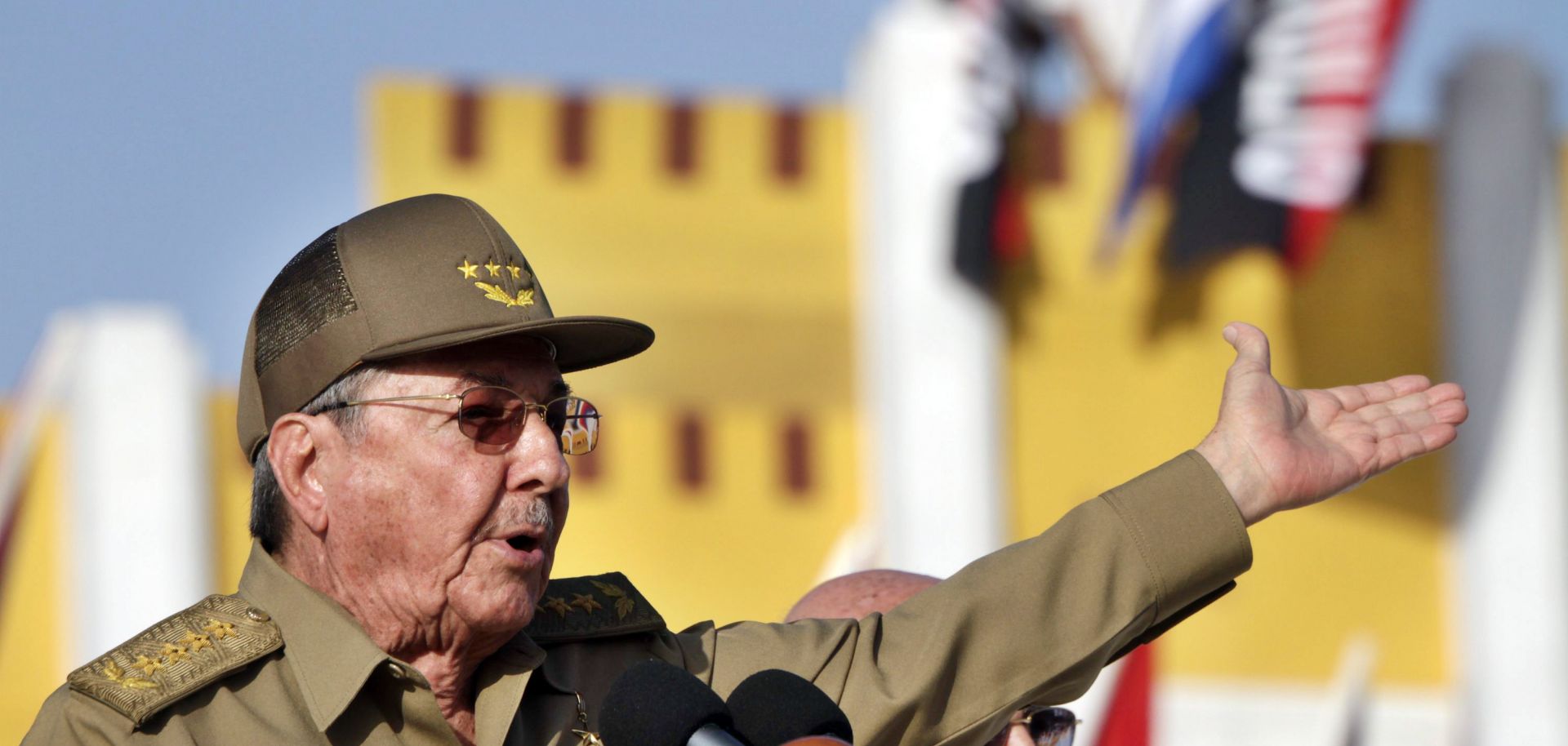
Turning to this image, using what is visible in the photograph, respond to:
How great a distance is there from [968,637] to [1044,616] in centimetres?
9

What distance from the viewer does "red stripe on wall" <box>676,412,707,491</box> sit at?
31.5 feet

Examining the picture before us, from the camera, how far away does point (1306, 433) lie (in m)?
2.29

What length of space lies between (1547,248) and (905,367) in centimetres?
298

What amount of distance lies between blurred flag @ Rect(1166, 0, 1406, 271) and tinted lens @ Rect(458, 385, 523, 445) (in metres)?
7.02

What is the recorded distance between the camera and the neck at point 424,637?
7.18 feet

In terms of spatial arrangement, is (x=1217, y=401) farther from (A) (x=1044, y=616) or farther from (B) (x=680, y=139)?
(A) (x=1044, y=616)

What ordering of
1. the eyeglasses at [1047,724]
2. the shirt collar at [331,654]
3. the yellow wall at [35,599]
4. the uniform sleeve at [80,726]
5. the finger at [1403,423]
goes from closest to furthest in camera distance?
the uniform sleeve at [80,726]
the shirt collar at [331,654]
the finger at [1403,423]
the eyeglasses at [1047,724]
the yellow wall at [35,599]

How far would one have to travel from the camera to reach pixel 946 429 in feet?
29.3

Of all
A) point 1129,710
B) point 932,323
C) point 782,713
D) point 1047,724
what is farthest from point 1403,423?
point 932,323

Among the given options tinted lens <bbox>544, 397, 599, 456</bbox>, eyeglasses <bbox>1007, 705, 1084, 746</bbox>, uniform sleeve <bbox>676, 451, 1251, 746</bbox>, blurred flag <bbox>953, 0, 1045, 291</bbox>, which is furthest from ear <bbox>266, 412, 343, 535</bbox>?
blurred flag <bbox>953, 0, 1045, 291</bbox>

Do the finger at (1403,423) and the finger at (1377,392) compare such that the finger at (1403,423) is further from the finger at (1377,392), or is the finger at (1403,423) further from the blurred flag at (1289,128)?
the blurred flag at (1289,128)

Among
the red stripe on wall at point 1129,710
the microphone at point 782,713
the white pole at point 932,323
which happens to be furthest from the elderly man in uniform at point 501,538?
the white pole at point 932,323

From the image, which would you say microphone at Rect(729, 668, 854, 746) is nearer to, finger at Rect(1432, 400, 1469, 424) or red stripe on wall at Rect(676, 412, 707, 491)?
finger at Rect(1432, 400, 1469, 424)

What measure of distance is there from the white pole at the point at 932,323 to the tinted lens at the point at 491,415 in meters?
6.60
